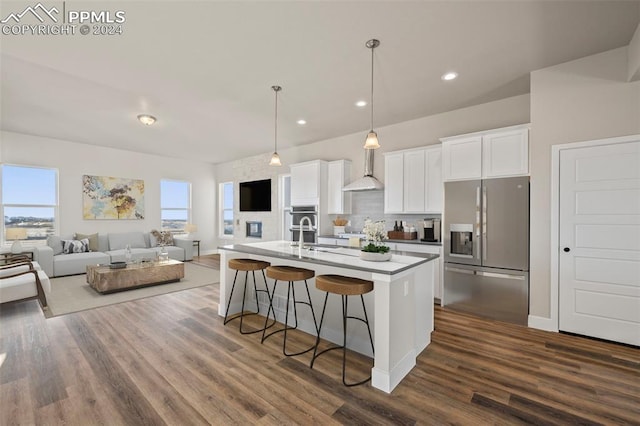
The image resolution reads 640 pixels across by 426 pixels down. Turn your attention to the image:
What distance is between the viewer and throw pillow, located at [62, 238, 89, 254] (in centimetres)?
588

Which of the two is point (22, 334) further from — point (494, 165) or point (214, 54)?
point (494, 165)


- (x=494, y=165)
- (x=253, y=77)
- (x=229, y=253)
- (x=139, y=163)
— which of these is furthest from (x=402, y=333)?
(x=139, y=163)

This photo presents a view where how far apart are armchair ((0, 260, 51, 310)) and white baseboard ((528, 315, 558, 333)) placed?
20.2ft

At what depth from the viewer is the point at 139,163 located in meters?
7.39

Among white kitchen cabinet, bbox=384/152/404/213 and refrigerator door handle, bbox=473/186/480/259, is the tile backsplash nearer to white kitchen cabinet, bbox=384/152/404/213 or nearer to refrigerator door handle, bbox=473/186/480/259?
white kitchen cabinet, bbox=384/152/404/213

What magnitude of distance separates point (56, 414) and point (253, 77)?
11.2 ft

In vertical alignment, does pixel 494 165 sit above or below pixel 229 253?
above

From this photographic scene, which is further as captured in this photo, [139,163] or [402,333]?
A: [139,163]

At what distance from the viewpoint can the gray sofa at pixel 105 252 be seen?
540cm

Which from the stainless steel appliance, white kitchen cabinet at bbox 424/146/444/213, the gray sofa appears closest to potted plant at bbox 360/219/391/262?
white kitchen cabinet at bbox 424/146/444/213

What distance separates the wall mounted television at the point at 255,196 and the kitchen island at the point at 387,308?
4185mm

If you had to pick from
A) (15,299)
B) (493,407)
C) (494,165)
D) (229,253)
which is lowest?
(493,407)

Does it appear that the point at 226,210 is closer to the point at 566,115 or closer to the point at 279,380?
the point at 279,380

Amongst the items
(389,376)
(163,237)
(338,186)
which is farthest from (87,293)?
(389,376)
